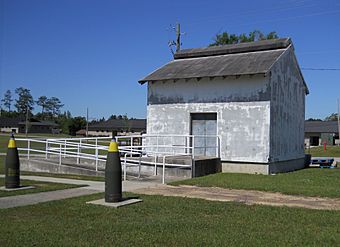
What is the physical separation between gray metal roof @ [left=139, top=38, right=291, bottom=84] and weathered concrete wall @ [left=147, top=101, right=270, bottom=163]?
153cm

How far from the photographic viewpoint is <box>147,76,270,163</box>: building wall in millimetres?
18312

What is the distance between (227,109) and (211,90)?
1.31m

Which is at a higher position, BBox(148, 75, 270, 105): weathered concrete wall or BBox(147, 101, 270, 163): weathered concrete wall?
BBox(148, 75, 270, 105): weathered concrete wall

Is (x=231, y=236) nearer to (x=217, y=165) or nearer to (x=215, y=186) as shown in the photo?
(x=215, y=186)

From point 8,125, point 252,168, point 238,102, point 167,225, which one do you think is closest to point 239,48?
point 238,102

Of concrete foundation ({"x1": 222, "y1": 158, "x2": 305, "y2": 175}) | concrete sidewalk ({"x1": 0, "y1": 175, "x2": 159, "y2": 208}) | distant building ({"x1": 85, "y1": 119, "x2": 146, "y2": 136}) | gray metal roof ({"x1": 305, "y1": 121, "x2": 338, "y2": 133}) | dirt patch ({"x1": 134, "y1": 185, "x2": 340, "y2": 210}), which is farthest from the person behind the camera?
distant building ({"x1": 85, "y1": 119, "x2": 146, "y2": 136})

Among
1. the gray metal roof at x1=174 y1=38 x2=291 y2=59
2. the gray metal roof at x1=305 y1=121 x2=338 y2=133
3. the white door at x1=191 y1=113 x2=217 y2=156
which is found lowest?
the white door at x1=191 y1=113 x2=217 y2=156

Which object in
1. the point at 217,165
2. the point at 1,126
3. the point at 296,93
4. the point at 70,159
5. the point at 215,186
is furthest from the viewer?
the point at 1,126

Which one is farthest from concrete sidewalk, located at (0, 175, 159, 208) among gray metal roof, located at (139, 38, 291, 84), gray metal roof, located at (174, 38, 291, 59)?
gray metal roof, located at (174, 38, 291, 59)

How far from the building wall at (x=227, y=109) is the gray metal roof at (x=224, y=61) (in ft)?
1.52

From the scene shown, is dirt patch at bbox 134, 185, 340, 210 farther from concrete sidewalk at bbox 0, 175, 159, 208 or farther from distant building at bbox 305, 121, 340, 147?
distant building at bbox 305, 121, 340, 147

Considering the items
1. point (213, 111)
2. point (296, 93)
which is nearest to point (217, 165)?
point (213, 111)

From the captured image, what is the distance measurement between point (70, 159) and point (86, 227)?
47.9 ft

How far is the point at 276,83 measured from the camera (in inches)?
762
